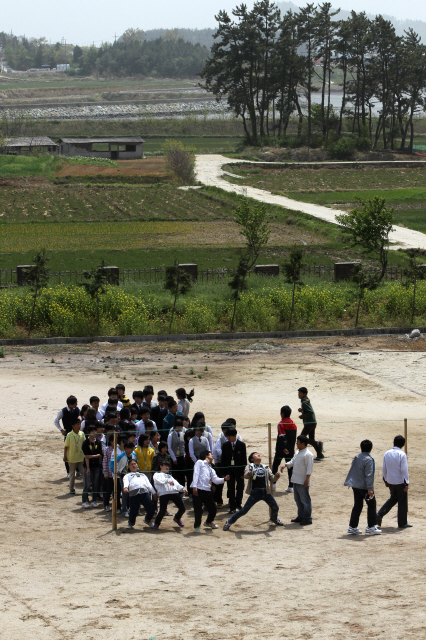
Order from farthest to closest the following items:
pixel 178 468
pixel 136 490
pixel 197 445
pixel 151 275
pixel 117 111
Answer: pixel 117 111, pixel 151 275, pixel 178 468, pixel 197 445, pixel 136 490

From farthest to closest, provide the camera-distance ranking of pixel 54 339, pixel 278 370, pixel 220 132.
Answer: pixel 220 132 < pixel 54 339 < pixel 278 370

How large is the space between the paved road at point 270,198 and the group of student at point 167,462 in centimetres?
2518

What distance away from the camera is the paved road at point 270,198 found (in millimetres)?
48347

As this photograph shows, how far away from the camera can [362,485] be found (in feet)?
38.2

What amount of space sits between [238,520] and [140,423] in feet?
7.41

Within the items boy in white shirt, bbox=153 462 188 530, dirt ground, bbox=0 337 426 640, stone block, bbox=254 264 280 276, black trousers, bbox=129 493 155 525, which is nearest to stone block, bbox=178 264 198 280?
stone block, bbox=254 264 280 276

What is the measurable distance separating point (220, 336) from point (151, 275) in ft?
32.8

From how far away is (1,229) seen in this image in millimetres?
51250

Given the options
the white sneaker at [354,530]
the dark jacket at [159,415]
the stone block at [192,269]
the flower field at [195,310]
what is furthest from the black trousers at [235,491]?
the stone block at [192,269]

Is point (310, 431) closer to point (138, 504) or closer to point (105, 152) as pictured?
point (138, 504)

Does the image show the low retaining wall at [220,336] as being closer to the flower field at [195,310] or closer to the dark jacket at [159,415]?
the flower field at [195,310]

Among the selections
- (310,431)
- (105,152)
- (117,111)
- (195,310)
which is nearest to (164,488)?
(310,431)

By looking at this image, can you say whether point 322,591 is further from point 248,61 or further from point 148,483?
point 248,61

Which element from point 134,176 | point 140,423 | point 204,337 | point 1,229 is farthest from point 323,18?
point 140,423
